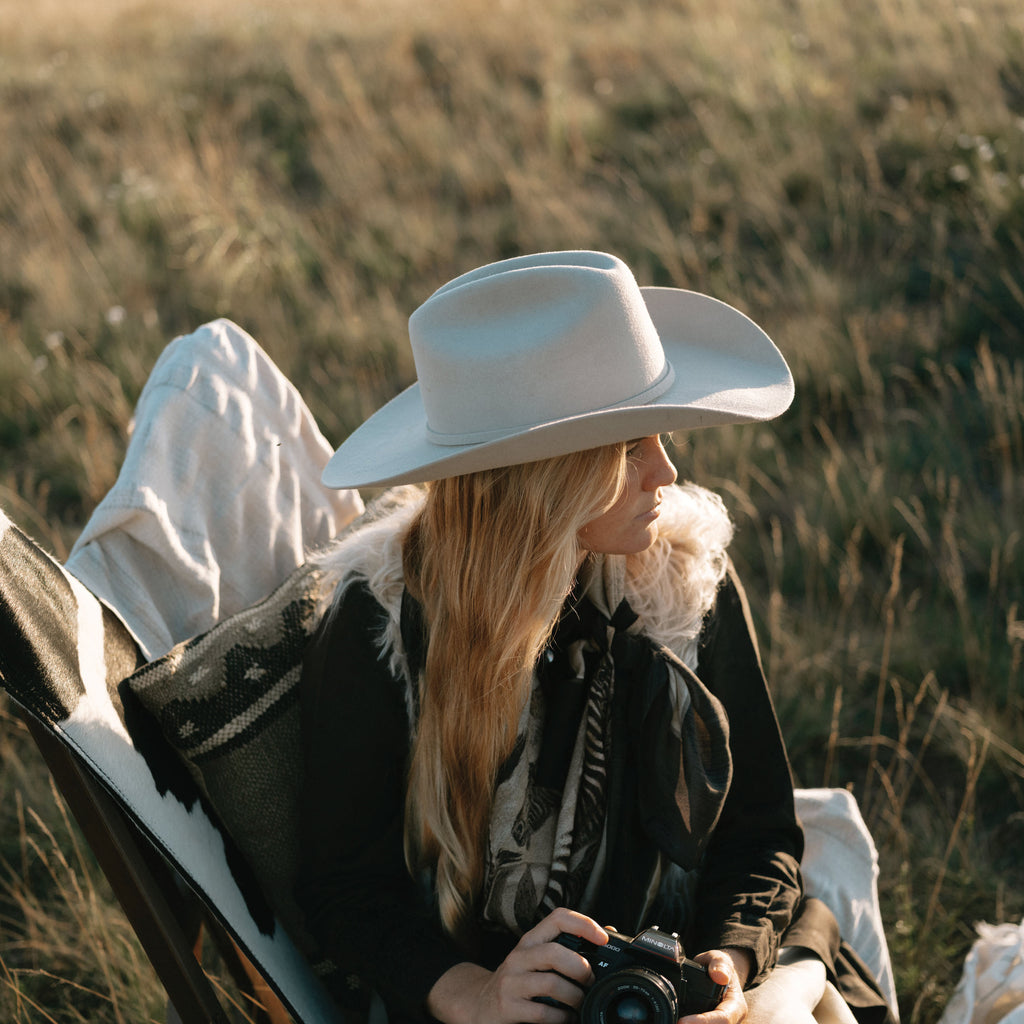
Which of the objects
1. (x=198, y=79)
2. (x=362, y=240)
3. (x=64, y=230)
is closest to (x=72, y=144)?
(x=198, y=79)

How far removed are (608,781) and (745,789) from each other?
0.32 metres

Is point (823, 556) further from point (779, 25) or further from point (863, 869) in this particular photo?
point (779, 25)

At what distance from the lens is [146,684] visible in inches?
64.7

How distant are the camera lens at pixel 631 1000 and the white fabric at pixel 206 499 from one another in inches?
36.6

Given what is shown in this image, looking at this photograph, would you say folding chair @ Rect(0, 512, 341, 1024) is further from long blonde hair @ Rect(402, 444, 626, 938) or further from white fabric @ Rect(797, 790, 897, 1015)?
white fabric @ Rect(797, 790, 897, 1015)

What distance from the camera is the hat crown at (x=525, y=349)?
1482mm

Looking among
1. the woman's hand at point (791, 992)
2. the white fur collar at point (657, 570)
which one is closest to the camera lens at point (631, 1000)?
the woman's hand at point (791, 992)

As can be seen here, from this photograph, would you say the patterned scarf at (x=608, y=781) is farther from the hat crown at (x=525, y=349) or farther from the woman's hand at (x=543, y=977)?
the hat crown at (x=525, y=349)

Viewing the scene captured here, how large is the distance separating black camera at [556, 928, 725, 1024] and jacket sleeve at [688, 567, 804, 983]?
32 cm

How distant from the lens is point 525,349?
1473 millimetres

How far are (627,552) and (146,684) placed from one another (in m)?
0.80

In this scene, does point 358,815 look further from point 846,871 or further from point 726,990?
point 846,871

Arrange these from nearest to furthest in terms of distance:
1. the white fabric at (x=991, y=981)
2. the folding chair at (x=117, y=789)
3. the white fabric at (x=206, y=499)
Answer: the folding chair at (x=117, y=789) → the white fabric at (x=206, y=499) → the white fabric at (x=991, y=981)

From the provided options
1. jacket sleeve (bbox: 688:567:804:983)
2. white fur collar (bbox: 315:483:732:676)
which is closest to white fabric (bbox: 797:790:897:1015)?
jacket sleeve (bbox: 688:567:804:983)
